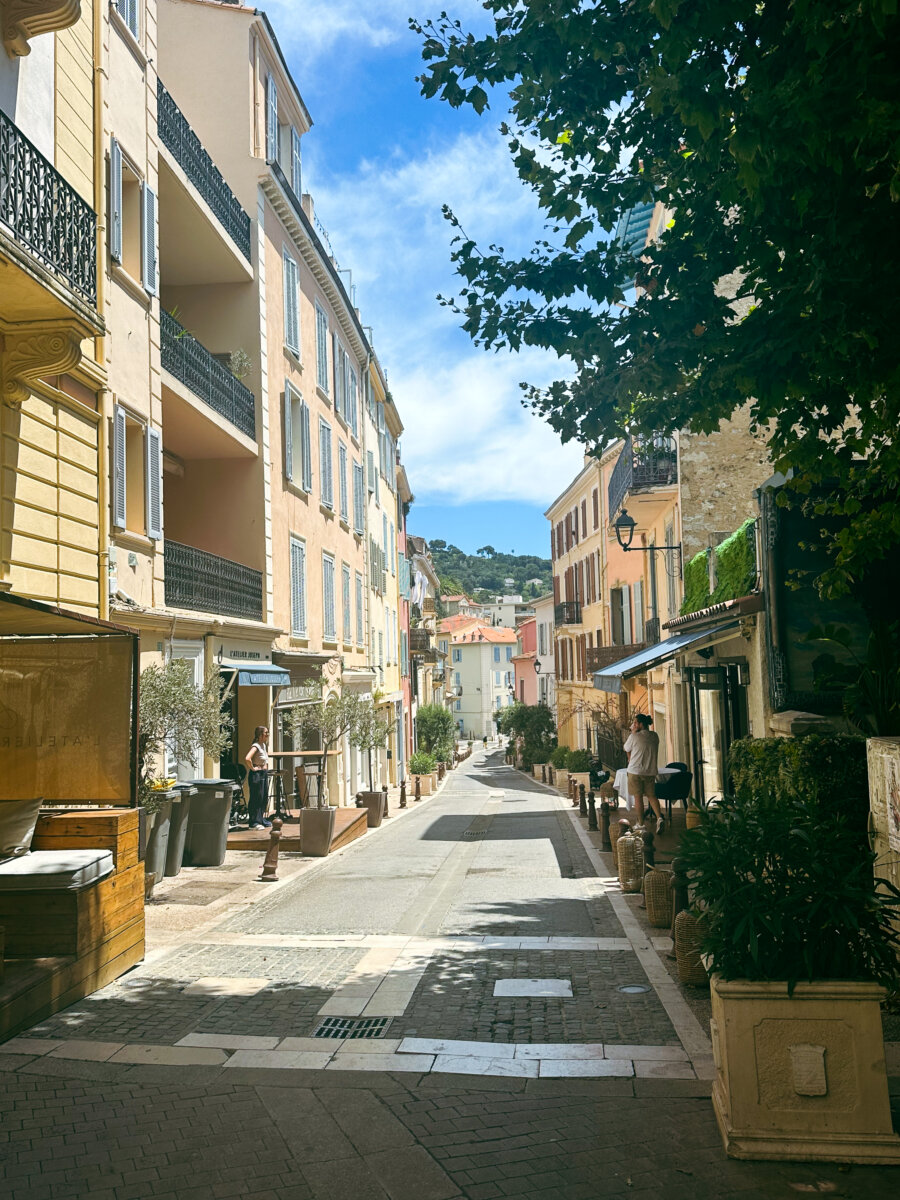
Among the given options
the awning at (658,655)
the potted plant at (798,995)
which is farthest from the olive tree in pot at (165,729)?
the potted plant at (798,995)

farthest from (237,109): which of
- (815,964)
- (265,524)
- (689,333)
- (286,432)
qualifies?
(815,964)

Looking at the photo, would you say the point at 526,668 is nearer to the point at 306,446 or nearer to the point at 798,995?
the point at 306,446

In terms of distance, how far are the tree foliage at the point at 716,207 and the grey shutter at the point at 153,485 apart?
7.24 metres

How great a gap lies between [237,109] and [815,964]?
65.2 ft

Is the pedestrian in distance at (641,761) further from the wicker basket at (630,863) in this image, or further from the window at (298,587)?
the window at (298,587)

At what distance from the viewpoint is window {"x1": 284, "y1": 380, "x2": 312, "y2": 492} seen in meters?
21.2

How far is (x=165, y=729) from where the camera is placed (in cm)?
1155

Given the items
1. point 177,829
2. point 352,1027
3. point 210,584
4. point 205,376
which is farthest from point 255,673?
point 352,1027

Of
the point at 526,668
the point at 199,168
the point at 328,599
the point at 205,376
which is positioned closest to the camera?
the point at 205,376

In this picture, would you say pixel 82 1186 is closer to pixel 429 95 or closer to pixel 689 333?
pixel 689 333

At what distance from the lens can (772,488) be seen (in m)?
10.1

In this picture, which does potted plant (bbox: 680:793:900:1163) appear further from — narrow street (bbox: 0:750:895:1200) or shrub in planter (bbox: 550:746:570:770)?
shrub in planter (bbox: 550:746:570:770)

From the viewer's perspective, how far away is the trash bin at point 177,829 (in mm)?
11930

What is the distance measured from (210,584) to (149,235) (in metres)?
5.32
